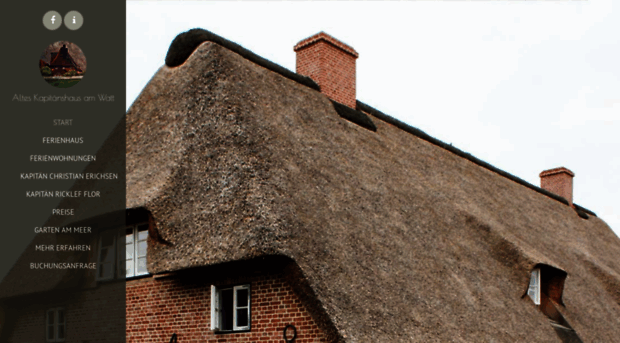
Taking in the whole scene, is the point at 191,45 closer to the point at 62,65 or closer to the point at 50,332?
the point at 62,65

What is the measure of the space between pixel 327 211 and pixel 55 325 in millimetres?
7043

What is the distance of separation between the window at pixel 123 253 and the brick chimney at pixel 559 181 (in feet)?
69.7

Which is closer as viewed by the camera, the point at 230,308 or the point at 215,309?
the point at 215,309

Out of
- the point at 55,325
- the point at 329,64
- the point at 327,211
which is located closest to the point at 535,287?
the point at 327,211

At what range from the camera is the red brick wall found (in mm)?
11367

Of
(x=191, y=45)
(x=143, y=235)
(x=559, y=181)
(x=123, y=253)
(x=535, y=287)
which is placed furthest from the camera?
(x=559, y=181)

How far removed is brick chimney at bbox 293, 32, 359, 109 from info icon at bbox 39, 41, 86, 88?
6.43m

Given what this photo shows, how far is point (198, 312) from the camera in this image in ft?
41.5

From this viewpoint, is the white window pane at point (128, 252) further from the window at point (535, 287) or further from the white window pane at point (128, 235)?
the window at point (535, 287)

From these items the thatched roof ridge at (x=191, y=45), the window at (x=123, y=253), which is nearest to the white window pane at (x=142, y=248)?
the window at (x=123, y=253)

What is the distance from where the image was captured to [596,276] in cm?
2130

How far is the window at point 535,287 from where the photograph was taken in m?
16.8

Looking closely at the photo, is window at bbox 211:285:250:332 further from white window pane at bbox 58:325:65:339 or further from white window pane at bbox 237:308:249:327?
white window pane at bbox 58:325:65:339

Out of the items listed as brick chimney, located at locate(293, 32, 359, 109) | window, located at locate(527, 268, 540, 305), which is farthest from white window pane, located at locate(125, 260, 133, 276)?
window, located at locate(527, 268, 540, 305)
